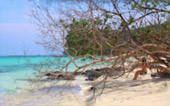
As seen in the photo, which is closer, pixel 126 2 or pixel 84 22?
pixel 84 22

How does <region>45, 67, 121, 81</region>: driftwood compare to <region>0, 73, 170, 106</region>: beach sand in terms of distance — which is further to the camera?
<region>45, 67, 121, 81</region>: driftwood

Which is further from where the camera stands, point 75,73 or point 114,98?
point 75,73

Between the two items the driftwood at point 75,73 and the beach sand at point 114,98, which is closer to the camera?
the beach sand at point 114,98

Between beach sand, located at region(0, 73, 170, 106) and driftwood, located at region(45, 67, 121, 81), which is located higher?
driftwood, located at region(45, 67, 121, 81)

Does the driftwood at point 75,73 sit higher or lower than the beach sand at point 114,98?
higher

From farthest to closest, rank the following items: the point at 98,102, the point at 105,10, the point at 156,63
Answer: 1. the point at 156,63
2. the point at 105,10
3. the point at 98,102

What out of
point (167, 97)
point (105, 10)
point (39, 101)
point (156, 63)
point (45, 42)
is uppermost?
point (105, 10)

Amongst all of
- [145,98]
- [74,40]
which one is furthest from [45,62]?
[145,98]

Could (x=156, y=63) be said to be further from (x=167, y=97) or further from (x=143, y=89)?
(x=167, y=97)

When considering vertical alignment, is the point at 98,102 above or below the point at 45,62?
below

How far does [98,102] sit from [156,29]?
3709 millimetres

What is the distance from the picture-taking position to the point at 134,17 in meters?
6.88

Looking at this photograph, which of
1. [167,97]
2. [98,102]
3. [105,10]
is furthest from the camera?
[105,10]

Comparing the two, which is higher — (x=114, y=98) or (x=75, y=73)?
(x=75, y=73)
